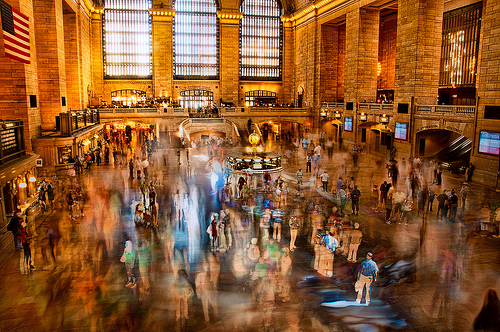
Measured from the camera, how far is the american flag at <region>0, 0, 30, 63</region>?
1573 cm

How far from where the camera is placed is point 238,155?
22281mm

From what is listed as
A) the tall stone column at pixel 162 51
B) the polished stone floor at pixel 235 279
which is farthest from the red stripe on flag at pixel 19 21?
the tall stone column at pixel 162 51

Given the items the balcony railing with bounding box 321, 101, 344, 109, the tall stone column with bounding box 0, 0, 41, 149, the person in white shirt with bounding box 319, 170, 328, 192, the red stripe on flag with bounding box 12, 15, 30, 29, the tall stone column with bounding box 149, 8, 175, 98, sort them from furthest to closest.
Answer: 1. the tall stone column with bounding box 149, 8, 175, 98
2. the balcony railing with bounding box 321, 101, 344, 109
3. the tall stone column with bounding box 0, 0, 41, 149
4. the person in white shirt with bounding box 319, 170, 328, 192
5. the red stripe on flag with bounding box 12, 15, 30, 29

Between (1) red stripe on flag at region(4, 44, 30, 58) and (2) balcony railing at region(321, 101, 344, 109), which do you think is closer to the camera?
(1) red stripe on flag at region(4, 44, 30, 58)

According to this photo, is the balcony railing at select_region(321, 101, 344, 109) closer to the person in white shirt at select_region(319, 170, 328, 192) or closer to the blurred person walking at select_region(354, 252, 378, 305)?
the person in white shirt at select_region(319, 170, 328, 192)

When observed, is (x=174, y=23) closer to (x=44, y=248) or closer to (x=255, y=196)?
(x=255, y=196)

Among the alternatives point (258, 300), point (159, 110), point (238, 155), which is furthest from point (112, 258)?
point (159, 110)

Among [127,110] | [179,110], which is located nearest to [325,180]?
[179,110]

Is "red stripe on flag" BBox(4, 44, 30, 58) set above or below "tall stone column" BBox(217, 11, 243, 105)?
below

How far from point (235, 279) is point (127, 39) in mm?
44799

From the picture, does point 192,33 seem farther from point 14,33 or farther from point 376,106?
point 14,33

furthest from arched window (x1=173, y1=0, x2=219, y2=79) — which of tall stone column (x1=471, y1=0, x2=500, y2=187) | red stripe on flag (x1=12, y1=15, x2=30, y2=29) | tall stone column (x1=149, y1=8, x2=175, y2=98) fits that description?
tall stone column (x1=471, y1=0, x2=500, y2=187)

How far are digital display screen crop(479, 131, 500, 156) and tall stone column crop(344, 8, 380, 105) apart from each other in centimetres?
1526

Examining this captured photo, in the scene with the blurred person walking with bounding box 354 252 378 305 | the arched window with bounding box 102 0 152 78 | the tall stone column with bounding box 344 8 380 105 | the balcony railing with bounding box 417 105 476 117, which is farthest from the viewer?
the arched window with bounding box 102 0 152 78
